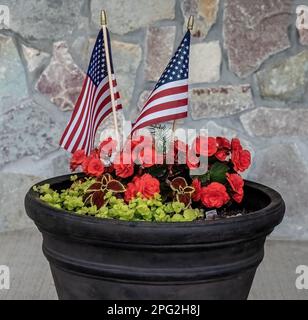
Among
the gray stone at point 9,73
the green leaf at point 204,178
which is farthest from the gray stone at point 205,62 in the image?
the green leaf at point 204,178

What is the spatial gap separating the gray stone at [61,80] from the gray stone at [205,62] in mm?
622

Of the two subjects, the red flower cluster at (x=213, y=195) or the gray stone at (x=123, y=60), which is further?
the gray stone at (x=123, y=60)

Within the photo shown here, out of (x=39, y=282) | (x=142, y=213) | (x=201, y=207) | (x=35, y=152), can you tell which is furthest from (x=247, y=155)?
(x=35, y=152)

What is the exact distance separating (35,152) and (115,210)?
195 centimetres

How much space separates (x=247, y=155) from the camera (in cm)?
252

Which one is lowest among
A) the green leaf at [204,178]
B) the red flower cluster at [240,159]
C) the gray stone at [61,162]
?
the gray stone at [61,162]

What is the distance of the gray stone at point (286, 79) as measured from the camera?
4.07 metres

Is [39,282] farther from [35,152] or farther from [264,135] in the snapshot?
[264,135]

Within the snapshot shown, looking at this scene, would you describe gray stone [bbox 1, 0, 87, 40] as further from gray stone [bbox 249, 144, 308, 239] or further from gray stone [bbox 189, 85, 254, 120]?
gray stone [bbox 249, 144, 308, 239]

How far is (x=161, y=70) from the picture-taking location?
4066mm

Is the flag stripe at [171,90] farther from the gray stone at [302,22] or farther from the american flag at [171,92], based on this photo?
the gray stone at [302,22]

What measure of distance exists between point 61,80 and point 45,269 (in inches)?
42.1

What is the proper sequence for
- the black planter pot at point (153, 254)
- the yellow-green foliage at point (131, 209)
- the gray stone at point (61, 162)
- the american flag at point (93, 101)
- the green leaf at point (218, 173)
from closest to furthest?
1. the black planter pot at point (153, 254)
2. the yellow-green foliage at point (131, 209)
3. the green leaf at point (218, 173)
4. the american flag at point (93, 101)
5. the gray stone at point (61, 162)

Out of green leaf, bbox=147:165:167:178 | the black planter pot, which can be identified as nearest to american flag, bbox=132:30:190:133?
green leaf, bbox=147:165:167:178
